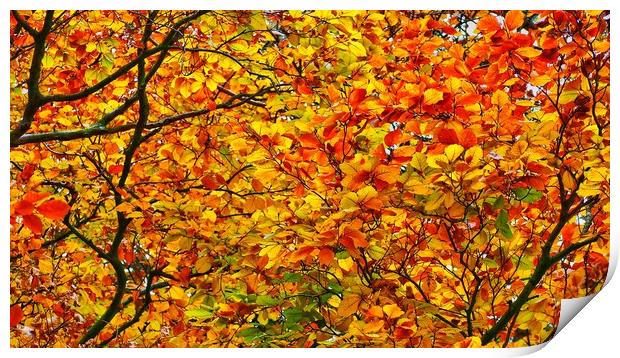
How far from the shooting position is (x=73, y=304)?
2730mm

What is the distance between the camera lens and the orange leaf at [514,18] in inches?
102

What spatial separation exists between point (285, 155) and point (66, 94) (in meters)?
0.73

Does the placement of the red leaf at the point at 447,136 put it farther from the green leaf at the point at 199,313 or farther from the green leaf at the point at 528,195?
the green leaf at the point at 199,313

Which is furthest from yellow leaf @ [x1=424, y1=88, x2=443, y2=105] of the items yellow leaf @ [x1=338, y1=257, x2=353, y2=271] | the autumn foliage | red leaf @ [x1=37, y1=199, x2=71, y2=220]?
red leaf @ [x1=37, y1=199, x2=71, y2=220]

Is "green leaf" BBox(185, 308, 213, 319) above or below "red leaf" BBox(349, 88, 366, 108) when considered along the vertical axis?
below

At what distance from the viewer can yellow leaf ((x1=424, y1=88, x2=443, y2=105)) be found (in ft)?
8.32

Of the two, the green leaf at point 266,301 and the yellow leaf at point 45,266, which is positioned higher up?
the yellow leaf at point 45,266

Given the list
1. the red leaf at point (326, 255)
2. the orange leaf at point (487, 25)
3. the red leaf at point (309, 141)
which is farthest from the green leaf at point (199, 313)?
the orange leaf at point (487, 25)

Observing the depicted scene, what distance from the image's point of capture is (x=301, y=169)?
2.56 m

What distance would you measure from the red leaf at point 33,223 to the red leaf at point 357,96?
42.1 inches

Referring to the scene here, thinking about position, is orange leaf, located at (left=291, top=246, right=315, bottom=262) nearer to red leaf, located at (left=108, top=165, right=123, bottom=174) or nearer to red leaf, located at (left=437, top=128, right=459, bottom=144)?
red leaf, located at (left=437, top=128, right=459, bottom=144)

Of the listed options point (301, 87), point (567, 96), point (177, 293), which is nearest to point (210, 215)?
point (177, 293)

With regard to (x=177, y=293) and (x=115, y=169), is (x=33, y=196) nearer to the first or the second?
(x=115, y=169)

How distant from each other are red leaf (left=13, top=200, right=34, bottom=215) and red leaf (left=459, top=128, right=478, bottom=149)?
4.51ft
